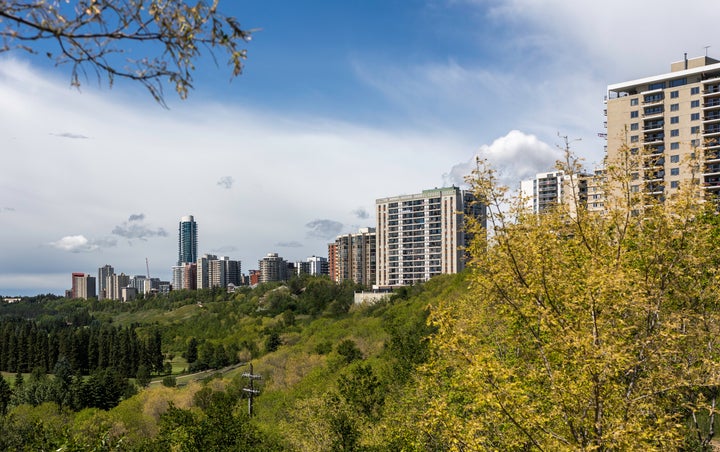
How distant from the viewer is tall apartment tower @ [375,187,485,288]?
123m

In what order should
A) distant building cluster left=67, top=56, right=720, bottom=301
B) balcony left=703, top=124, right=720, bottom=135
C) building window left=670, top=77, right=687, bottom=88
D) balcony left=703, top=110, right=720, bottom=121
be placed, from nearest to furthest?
distant building cluster left=67, top=56, right=720, bottom=301 < balcony left=703, top=124, right=720, bottom=135 < balcony left=703, top=110, right=720, bottom=121 < building window left=670, top=77, right=687, bottom=88

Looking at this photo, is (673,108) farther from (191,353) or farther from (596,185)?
(191,353)

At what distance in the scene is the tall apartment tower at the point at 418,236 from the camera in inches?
4842

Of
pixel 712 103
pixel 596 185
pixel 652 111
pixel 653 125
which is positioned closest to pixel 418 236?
pixel 653 125

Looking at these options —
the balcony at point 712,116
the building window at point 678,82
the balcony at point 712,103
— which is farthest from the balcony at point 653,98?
the balcony at point 712,116

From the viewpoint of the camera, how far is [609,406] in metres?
9.51

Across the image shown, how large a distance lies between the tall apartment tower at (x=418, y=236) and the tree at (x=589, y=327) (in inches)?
4285

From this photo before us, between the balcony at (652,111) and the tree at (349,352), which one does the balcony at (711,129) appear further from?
the tree at (349,352)

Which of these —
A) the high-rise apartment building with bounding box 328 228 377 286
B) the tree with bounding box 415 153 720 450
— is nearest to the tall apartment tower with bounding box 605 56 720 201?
the tree with bounding box 415 153 720 450

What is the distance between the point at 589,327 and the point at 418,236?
386 feet

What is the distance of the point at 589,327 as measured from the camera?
9.85m

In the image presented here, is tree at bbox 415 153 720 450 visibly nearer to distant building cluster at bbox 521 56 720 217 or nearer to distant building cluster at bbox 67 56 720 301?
distant building cluster at bbox 67 56 720 301

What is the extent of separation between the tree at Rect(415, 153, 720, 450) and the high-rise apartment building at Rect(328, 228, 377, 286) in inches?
5444

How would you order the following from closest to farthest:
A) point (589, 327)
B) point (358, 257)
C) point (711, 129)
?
point (589, 327), point (711, 129), point (358, 257)
